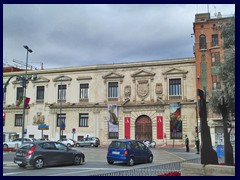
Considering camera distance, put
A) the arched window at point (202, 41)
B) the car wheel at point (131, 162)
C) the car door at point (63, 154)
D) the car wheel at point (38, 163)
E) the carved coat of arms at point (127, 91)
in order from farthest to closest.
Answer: the carved coat of arms at point (127, 91) < the arched window at point (202, 41) < the car wheel at point (131, 162) < the car door at point (63, 154) < the car wheel at point (38, 163)

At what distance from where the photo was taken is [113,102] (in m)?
45.2

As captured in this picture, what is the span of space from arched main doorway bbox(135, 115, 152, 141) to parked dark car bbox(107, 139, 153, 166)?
2487cm

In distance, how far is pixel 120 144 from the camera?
17.2 metres

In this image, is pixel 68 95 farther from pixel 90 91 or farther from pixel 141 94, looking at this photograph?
pixel 141 94

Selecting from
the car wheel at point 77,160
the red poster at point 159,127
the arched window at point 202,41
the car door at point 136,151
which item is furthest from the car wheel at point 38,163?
the arched window at point 202,41

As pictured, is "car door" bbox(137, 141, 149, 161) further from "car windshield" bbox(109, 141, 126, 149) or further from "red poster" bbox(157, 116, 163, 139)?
"red poster" bbox(157, 116, 163, 139)

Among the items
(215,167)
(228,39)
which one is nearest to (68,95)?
(228,39)

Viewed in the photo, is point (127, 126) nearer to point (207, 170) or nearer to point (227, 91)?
point (227, 91)

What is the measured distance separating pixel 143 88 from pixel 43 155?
97.5 ft

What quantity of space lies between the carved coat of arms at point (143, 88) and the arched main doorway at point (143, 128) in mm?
3179

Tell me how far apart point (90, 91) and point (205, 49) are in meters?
18.3

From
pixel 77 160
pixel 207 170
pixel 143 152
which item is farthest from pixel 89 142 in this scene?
pixel 207 170

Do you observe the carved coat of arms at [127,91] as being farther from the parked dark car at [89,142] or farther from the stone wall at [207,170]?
the stone wall at [207,170]

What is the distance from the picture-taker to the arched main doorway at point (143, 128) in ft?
140
